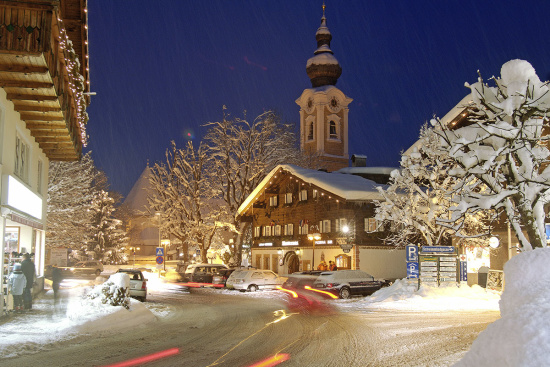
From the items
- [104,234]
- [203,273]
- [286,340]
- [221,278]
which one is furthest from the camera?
[104,234]

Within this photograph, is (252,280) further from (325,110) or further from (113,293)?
(325,110)

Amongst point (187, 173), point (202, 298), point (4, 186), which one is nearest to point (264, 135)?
point (187, 173)

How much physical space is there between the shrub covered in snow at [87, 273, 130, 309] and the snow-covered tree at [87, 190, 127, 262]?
2079 inches

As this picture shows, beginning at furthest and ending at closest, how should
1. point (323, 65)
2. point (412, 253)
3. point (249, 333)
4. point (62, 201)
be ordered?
point (323, 65), point (62, 201), point (412, 253), point (249, 333)

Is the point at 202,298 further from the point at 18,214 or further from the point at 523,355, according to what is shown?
the point at 523,355

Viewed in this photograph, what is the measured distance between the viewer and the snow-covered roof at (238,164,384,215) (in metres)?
40.4

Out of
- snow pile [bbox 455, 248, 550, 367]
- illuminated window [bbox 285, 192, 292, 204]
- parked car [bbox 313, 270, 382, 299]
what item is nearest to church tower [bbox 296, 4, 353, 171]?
illuminated window [bbox 285, 192, 292, 204]

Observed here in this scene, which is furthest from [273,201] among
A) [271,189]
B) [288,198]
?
[288,198]

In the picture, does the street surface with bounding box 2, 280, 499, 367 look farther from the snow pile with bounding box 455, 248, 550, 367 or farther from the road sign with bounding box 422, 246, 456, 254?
the road sign with bounding box 422, 246, 456, 254

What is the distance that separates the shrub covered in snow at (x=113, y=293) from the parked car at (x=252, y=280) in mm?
15321

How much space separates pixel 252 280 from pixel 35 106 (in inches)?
A: 717

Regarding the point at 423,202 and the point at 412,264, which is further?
the point at 423,202

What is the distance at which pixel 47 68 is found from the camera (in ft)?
44.3

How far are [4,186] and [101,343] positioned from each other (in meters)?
6.19
